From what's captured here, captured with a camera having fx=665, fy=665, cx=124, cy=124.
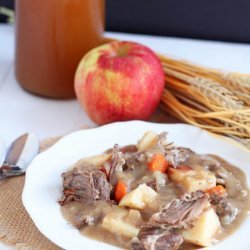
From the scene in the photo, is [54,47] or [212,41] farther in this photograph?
[212,41]

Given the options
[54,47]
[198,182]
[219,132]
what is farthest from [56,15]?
[198,182]

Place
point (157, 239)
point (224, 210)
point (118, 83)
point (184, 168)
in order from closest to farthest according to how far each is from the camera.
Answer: point (157, 239), point (224, 210), point (184, 168), point (118, 83)

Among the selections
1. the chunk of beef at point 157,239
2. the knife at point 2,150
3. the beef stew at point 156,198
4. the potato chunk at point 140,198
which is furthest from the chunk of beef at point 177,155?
the knife at point 2,150

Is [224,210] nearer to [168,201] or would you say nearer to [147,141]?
[168,201]

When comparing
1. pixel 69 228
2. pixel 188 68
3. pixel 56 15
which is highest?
pixel 56 15

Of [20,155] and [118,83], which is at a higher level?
[118,83]

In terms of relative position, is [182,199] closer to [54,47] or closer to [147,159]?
[147,159]

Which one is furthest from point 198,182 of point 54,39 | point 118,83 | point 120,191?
point 54,39
